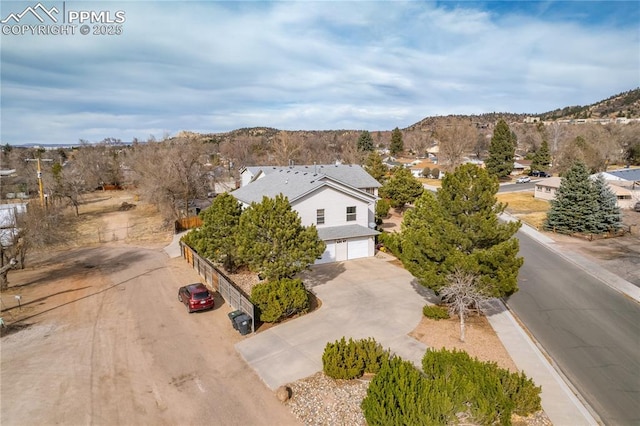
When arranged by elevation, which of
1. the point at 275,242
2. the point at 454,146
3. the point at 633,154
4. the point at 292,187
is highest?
the point at 454,146

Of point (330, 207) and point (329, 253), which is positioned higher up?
point (330, 207)

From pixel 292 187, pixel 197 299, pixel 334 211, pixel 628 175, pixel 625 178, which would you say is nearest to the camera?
pixel 197 299

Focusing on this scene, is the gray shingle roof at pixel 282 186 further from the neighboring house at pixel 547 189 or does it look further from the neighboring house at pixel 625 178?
the neighboring house at pixel 625 178

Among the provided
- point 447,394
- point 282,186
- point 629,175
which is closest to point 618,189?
point 629,175

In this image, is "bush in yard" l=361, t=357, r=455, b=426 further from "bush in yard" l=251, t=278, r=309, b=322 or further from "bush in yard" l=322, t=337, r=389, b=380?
"bush in yard" l=251, t=278, r=309, b=322

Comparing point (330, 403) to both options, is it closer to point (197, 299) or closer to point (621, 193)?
point (197, 299)

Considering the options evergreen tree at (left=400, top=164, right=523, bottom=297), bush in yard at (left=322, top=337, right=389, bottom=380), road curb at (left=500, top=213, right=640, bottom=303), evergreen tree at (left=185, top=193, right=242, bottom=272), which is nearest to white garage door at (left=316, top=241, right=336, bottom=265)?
evergreen tree at (left=185, top=193, right=242, bottom=272)
